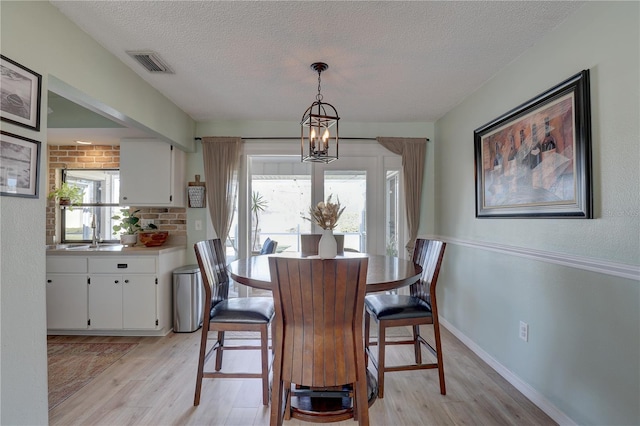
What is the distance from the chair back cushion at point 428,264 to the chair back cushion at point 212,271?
4.87 ft

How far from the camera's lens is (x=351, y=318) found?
1488mm

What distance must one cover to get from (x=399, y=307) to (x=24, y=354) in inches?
81.4

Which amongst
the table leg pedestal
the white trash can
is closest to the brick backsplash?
the white trash can

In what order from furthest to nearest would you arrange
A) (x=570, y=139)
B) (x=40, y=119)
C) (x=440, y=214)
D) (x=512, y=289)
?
(x=440, y=214) < (x=512, y=289) < (x=570, y=139) < (x=40, y=119)

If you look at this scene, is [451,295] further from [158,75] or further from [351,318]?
[158,75]

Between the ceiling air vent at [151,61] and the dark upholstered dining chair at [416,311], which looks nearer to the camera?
the dark upholstered dining chair at [416,311]

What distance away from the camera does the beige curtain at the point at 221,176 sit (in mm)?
3713

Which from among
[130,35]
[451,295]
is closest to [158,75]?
[130,35]

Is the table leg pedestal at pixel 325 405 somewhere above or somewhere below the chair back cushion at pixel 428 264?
below

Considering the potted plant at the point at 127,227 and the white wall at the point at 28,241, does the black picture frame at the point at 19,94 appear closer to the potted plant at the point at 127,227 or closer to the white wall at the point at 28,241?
the white wall at the point at 28,241

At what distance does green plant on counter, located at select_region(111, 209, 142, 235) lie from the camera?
12.0ft

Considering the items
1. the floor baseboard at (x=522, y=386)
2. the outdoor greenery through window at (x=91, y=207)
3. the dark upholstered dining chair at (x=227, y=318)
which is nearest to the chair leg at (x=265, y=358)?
the dark upholstered dining chair at (x=227, y=318)

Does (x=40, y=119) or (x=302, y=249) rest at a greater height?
(x=40, y=119)

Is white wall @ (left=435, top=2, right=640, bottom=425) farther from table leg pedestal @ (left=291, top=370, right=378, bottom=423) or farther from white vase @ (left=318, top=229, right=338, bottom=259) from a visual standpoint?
white vase @ (left=318, top=229, right=338, bottom=259)
